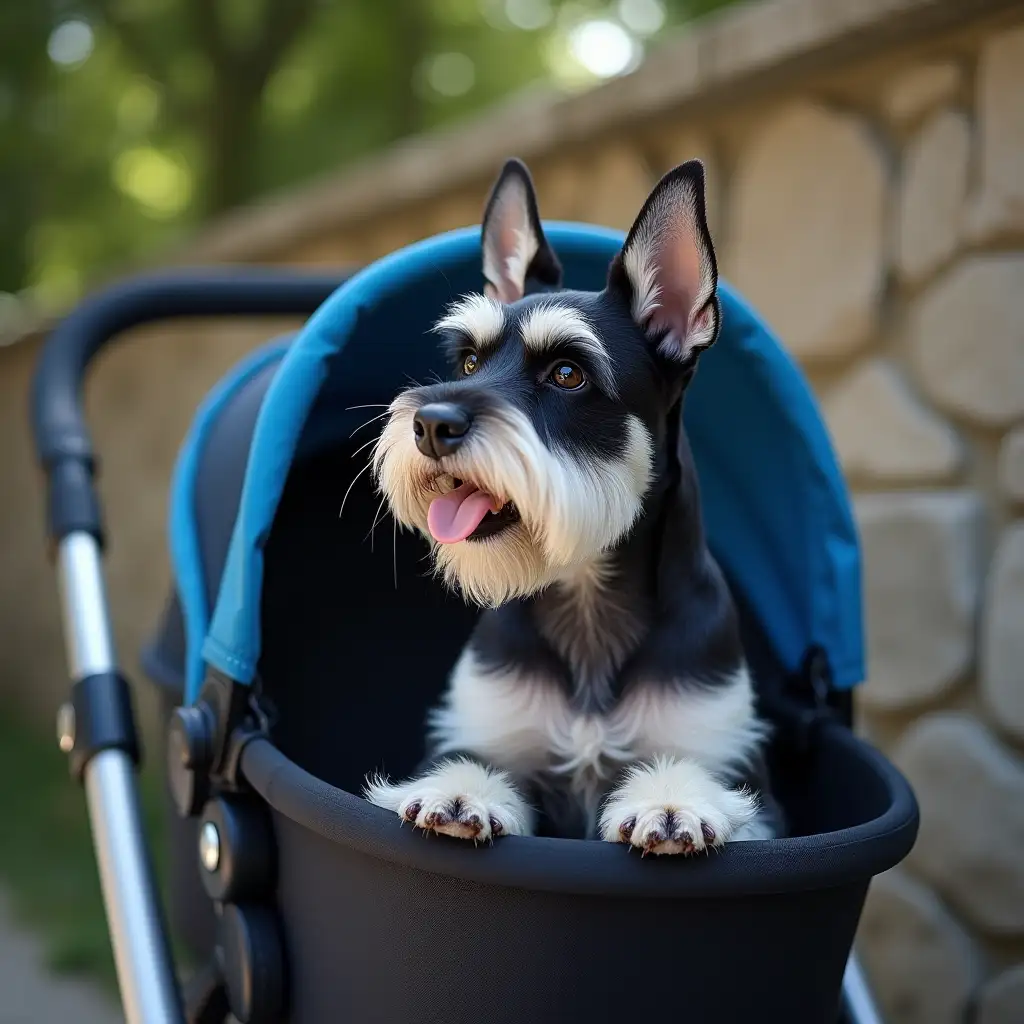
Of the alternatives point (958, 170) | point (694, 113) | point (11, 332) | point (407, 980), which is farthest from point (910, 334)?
point (11, 332)

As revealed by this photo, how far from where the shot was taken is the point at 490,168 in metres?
3.33

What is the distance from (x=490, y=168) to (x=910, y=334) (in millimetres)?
1424

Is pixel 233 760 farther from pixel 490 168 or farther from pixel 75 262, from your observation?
pixel 75 262

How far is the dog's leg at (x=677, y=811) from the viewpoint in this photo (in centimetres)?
112

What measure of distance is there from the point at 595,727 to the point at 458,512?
357 mm

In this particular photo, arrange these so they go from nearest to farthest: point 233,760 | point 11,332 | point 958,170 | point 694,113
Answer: point 233,760, point 958,170, point 694,113, point 11,332

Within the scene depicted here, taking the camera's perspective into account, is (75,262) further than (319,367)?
Yes

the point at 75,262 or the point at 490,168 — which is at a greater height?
the point at 75,262

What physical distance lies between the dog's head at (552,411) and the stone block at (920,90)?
107 centimetres

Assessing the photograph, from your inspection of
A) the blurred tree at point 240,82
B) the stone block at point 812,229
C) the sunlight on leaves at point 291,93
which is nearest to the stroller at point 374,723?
the stone block at point 812,229

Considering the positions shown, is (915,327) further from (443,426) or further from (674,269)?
(443,426)

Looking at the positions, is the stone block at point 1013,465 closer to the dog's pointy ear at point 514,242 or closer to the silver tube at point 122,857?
the dog's pointy ear at point 514,242

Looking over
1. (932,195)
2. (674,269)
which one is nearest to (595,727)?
(674,269)

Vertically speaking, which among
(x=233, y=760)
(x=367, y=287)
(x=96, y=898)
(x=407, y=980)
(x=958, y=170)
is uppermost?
(x=958, y=170)
